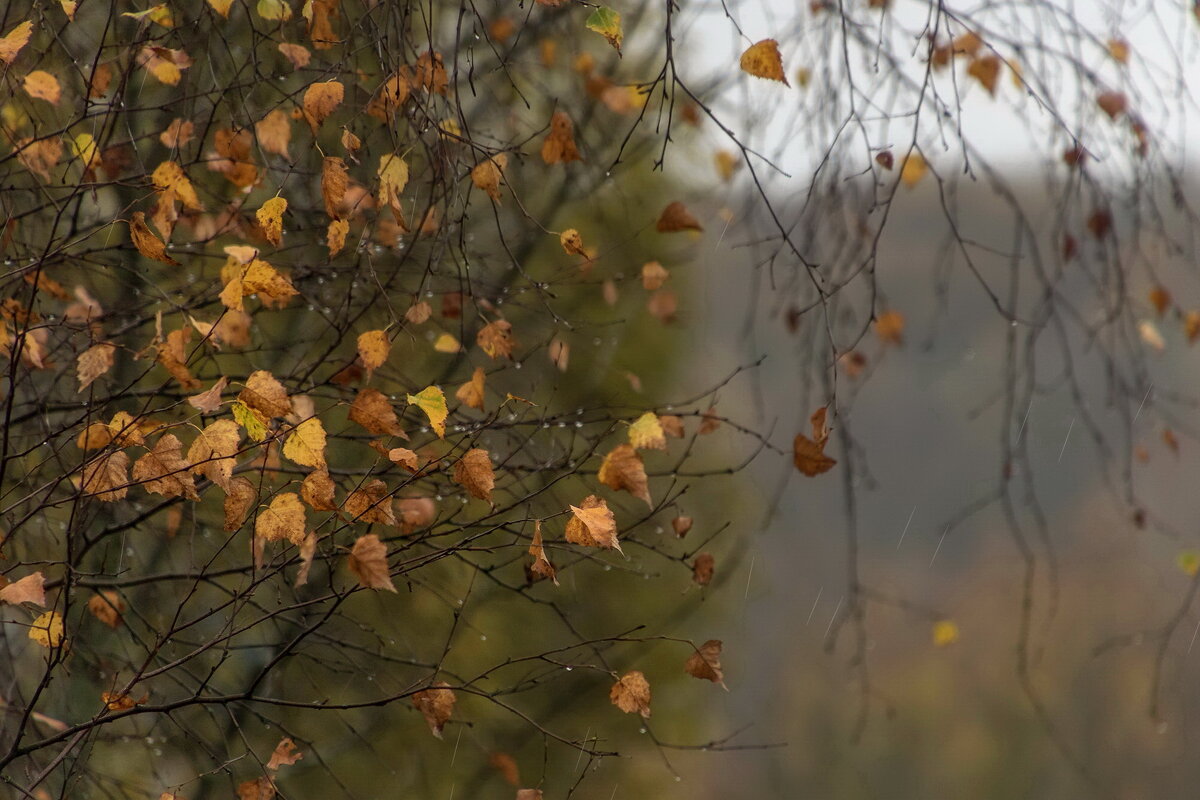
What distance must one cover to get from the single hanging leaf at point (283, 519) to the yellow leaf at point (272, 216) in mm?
351

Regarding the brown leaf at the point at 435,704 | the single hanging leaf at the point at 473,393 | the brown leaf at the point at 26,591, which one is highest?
the single hanging leaf at the point at 473,393

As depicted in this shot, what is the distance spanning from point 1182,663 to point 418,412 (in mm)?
12776

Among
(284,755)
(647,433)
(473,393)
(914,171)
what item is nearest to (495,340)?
(473,393)

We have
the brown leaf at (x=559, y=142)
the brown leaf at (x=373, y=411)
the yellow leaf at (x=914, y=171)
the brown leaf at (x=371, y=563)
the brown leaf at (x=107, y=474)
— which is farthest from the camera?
the yellow leaf at (x=914, y=171)

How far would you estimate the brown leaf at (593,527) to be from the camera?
4.65ft

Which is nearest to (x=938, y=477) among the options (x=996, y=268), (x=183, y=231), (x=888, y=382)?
(x=888, y=382)

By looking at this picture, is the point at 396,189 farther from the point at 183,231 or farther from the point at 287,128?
the point at 183,231

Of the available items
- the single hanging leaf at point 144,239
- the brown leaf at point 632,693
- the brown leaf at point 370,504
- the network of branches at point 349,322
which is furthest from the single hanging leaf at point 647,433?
the single hanging leaf at point 144,239

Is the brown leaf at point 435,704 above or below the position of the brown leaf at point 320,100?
below

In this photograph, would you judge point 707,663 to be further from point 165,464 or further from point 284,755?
point 165,464

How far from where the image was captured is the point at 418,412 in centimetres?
221

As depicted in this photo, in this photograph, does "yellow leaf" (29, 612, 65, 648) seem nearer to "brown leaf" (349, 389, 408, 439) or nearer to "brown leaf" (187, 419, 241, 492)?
"brown leaf" (187, 419, 241, 492)

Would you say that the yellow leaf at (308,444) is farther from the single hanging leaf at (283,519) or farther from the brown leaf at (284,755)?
the brown leaf at (284,755)

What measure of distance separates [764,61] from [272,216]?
721 millimetres
